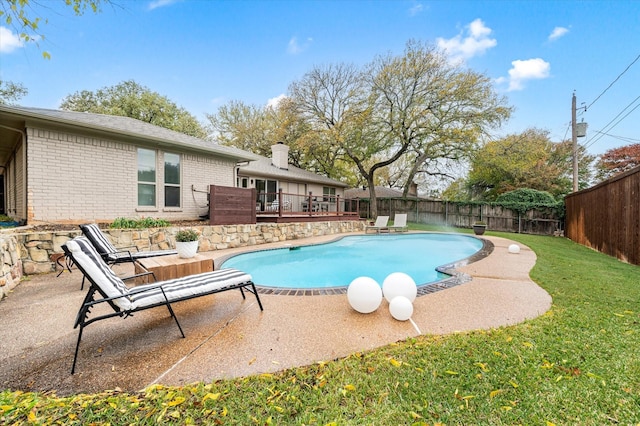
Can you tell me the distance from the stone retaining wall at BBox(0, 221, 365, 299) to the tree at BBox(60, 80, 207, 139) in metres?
15.9

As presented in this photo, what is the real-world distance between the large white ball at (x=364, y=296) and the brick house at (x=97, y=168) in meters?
7.91

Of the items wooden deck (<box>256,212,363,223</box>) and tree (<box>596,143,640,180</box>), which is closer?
wooden deck (<box>256,212,363,223</box>)

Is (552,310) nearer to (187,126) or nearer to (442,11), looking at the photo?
(442,11)

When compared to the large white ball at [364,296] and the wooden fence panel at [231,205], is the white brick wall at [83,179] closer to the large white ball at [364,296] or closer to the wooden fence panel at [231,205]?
the wooden fence panel at [231,205]

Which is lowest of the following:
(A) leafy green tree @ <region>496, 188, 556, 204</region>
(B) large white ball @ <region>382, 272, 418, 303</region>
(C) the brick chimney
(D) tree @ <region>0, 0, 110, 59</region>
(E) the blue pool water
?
(E) the blue pool water

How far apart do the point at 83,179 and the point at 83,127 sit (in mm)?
1399

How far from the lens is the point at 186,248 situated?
4570mm

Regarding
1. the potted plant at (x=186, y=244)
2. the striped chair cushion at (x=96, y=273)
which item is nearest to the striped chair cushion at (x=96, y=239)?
the potted plant at (x=186, y=244)

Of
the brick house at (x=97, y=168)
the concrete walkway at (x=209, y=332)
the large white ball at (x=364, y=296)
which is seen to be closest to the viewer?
the concrete walkway at (x=209, y=332)

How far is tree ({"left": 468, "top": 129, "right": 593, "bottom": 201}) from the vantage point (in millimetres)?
17344

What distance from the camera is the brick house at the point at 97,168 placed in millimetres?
6702

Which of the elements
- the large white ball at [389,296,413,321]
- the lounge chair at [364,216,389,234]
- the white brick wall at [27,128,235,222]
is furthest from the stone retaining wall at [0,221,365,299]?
the large white ball at [389,296,413,321]

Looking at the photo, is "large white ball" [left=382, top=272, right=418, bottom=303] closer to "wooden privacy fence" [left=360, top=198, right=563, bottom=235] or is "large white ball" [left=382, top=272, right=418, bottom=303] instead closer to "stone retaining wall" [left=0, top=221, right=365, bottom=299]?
"stone retaining wall" [left=0, top=221, right=365, bottom=299]

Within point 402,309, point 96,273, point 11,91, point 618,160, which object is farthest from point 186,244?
point 618,160
